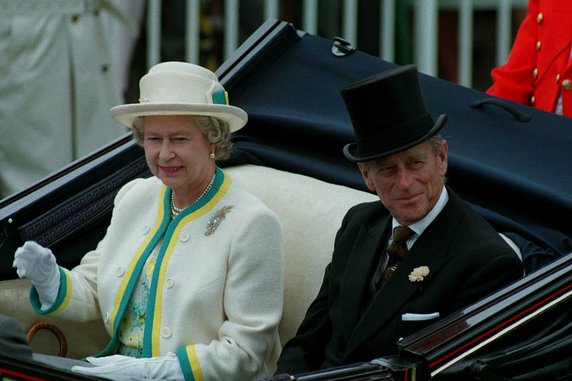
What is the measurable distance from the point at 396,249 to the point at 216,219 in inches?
20.9

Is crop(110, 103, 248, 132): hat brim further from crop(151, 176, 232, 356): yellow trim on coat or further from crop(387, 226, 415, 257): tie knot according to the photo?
Result: crop(387, 226, 415, 257): tie knot

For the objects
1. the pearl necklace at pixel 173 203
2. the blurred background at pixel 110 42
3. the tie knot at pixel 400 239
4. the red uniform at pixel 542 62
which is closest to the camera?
the tie knot at pixel 400 239

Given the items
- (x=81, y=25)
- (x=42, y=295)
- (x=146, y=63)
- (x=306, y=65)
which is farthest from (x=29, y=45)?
(x=42, y=295)

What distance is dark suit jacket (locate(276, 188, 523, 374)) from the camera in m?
3.26

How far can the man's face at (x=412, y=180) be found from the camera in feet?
11.0

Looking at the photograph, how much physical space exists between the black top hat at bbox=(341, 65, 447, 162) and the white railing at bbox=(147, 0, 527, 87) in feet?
9.36

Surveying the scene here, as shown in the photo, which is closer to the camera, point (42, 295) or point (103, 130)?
point (42, 295)

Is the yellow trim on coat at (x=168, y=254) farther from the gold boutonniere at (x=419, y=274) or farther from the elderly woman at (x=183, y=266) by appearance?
the gold boutonniere at (x=419, y=274)

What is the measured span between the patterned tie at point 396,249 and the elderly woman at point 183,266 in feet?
1.09

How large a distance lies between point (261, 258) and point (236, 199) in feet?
0.65

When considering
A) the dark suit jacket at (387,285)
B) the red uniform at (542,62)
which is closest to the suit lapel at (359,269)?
the dark suit jacket at (387,285)

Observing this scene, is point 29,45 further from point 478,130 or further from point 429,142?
point 429,142

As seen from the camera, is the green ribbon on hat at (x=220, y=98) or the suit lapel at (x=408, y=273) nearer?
the suit lapel at (x=408, y=273)

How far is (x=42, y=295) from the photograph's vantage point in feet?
12.6
